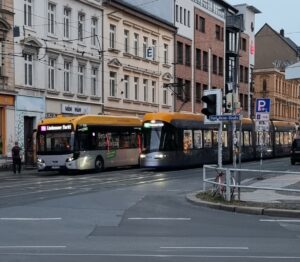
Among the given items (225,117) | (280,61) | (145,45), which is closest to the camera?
(225,117)

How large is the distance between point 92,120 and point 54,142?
2556 mm

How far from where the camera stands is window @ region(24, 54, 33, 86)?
38.8 metres

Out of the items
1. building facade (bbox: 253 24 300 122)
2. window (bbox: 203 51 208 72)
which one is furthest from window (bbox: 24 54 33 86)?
building facade (bbox: 253 24 300 122)

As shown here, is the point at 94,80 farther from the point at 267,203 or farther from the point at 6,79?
the point at 267,203

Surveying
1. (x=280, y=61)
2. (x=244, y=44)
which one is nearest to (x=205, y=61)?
(x=244, y=44)

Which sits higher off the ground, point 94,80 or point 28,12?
point 28,12

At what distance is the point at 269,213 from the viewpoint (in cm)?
1420

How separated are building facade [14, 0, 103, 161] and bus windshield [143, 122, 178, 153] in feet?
26.5

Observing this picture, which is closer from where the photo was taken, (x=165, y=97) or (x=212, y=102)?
(x=212, y=102)

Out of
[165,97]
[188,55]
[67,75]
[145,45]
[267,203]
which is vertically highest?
[188,55]

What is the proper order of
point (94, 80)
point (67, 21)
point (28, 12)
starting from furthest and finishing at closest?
point (94, 80), point (67, 21), point (28, 12)

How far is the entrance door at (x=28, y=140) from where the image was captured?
37.9 meters

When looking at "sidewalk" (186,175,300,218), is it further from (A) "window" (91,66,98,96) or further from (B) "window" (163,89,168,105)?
(B) "window" (163,89,168,105)

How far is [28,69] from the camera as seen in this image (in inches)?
1539
